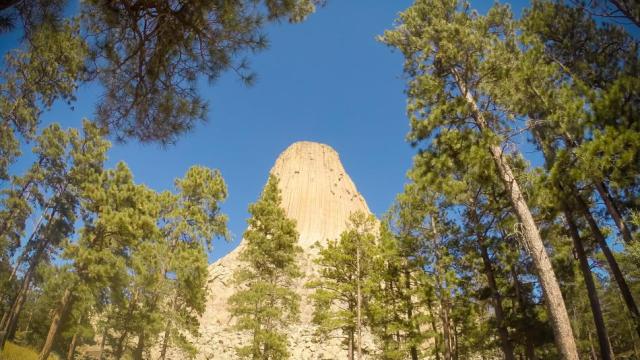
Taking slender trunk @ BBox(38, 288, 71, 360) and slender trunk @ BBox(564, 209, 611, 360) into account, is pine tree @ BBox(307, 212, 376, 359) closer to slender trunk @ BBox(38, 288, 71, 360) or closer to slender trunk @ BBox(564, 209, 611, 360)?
slender trunk @ BBox(564, 209, 611, 360)

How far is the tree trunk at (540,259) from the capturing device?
21.2 feet

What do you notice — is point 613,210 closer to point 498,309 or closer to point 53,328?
point 498,309

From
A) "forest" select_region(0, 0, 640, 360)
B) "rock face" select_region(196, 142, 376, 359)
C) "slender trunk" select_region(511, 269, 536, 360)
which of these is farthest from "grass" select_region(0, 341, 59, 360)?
"rock face" select_region(196, 142, 376, 359)

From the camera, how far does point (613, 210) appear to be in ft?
30.4

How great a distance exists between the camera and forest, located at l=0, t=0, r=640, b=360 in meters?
5.95

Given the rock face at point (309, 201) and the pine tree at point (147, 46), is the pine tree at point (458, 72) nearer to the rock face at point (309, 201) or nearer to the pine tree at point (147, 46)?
the pine tree at point (147, 46)

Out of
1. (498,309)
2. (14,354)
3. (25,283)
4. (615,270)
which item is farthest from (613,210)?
(25,283)

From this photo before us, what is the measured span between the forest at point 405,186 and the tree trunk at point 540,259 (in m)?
0.03

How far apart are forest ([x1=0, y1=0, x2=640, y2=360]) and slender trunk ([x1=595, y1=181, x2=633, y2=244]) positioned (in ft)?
0.16

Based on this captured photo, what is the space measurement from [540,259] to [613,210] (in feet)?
13.4

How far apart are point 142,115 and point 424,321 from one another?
44.9 feet

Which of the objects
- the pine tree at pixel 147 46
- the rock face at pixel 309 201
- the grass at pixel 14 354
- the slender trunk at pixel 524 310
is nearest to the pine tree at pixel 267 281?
the grass at pixel 14 354

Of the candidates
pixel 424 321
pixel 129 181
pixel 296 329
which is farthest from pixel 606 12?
pixel 296 329

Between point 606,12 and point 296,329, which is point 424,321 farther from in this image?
point 296,329
